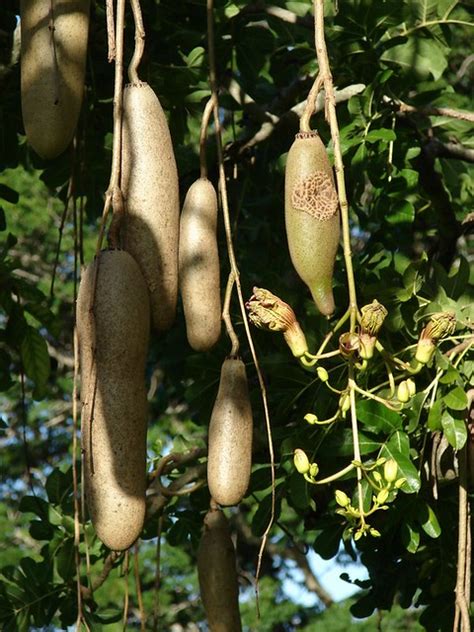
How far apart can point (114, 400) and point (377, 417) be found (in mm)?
574

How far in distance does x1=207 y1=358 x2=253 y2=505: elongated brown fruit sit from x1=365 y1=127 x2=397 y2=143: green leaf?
611mm

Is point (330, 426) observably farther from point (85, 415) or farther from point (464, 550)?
point (85, 415)

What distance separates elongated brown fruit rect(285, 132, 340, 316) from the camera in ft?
2.42

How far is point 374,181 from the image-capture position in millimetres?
1522

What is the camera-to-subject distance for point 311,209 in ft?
2.42

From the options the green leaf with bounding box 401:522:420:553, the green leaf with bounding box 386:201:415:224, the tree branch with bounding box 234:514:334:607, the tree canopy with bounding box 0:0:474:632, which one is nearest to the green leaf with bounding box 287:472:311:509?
the tree canopy with bounding box 0:0:474:632

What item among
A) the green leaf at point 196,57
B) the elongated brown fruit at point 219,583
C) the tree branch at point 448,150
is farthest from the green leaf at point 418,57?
the elongated brown fruit at point 219,583

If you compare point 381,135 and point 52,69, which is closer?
point 52,69

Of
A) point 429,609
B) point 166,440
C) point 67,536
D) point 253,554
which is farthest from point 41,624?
point 253,554

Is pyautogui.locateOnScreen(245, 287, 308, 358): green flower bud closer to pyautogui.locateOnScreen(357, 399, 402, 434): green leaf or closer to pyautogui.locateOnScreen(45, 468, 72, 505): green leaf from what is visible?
pyautogui.locateOnScreen(357, 399, 402, 434): green leaf

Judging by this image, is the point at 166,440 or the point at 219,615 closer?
the point at 219,615

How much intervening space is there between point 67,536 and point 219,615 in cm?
75

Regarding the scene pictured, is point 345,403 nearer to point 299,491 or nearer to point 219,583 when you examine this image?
point 219,583

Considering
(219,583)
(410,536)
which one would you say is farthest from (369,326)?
(410,536)
